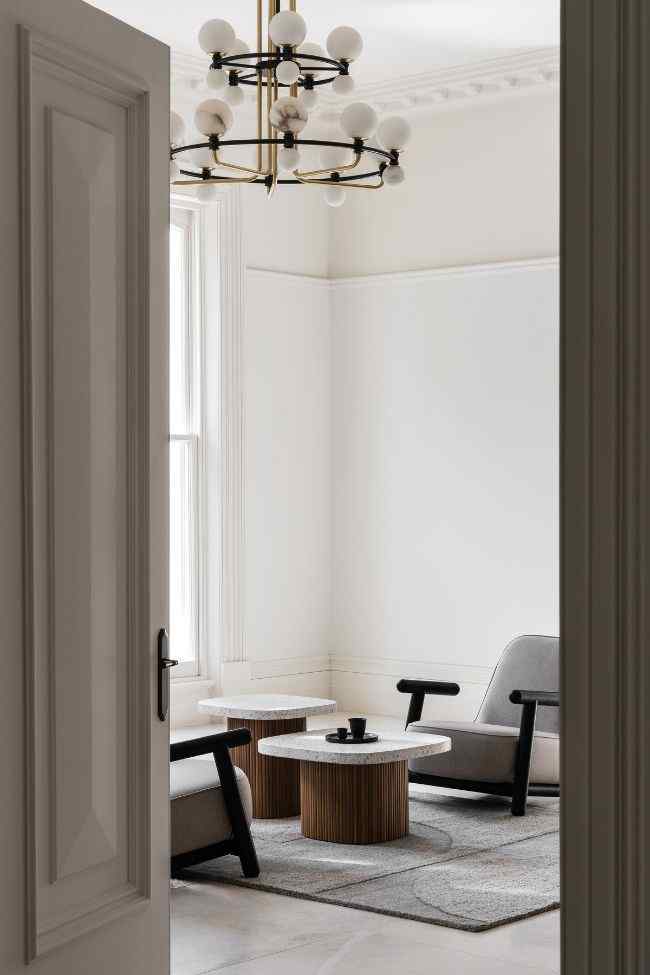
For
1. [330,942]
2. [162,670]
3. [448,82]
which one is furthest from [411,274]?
[162,670]

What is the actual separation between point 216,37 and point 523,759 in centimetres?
305

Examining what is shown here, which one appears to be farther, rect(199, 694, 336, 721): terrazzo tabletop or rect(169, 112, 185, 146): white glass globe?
rect(199, 694, 336, 721): terrazzo tabletop

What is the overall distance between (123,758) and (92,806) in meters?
0.11

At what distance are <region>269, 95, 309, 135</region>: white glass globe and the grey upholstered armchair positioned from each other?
2411 mm

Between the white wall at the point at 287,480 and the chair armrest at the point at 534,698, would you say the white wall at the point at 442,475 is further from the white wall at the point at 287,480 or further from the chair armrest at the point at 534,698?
the chair armrest at the point at 534,698

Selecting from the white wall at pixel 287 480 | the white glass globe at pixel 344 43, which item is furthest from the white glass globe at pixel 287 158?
the white wall at pixel 287 480

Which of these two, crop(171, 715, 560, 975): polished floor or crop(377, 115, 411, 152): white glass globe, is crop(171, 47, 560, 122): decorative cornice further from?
crop(171, 715, 560, 975): polished floor

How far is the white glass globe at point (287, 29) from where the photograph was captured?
460cm

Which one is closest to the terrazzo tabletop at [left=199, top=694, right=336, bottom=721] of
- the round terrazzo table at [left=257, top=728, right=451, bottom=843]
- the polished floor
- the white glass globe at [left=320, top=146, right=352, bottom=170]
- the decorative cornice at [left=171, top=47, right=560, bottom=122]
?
the round terrazzo table at [left=257, top=728, right=451, bottom=843]

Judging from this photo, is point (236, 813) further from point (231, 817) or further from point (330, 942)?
point (330, 942)

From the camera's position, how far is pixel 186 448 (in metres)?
7.91

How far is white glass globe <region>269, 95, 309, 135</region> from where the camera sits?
4.71 metres

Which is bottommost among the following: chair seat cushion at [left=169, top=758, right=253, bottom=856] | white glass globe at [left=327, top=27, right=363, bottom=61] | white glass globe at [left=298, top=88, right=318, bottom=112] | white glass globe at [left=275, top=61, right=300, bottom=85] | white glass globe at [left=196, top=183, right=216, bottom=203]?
chair seat cushion at [left=169, top=758, right=253, bottom=856]

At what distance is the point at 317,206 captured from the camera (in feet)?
28.3
